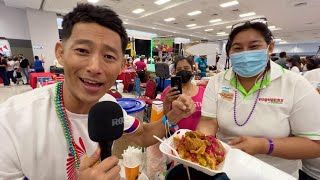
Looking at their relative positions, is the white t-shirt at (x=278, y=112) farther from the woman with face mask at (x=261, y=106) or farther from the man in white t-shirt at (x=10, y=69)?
the man in white t-shirt at (x=10, y=69)

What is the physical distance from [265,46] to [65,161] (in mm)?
1424

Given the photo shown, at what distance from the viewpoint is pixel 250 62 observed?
1.24 metres

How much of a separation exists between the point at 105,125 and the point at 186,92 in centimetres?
176

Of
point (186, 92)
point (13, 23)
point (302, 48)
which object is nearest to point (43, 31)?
point (13, 23)

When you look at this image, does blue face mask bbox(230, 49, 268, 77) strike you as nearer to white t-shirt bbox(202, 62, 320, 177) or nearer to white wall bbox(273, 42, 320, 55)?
white t-shirt bbox(202, 62, 320, 177)

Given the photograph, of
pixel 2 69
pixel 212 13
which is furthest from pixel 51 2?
pixel 212 13

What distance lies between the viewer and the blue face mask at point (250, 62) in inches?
48.7

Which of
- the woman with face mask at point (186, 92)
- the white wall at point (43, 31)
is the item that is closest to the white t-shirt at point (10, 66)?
the white wall at point (43, 31)

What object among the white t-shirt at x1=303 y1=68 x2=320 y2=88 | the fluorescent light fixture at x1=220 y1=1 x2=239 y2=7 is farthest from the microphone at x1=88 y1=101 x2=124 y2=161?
the fluorescent light fixture at x1=220 y1=1 x2=239 y2=7

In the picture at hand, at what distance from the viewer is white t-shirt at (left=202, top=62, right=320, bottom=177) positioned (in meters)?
1.04

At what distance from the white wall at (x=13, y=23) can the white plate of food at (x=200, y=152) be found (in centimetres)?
1446

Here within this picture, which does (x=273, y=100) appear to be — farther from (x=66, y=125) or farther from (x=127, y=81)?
(x=127, y=81)

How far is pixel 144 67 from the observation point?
8984 mm

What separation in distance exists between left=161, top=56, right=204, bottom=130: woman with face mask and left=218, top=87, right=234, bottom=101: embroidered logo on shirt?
335mm
